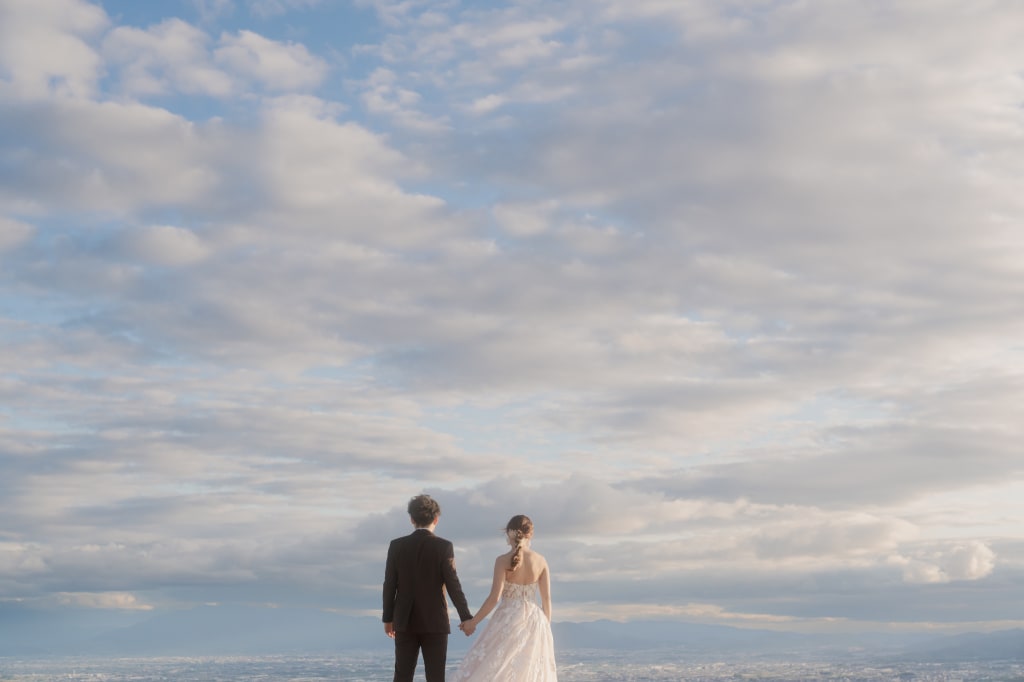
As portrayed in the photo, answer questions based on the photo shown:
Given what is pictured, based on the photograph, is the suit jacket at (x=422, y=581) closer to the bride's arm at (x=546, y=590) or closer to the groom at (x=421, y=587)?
the groom at (x=421, y=587)

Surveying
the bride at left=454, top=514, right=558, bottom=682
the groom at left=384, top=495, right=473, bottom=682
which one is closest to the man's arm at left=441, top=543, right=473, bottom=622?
the groom at left=384, top=495, right=473, bottom=682

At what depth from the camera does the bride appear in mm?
20672

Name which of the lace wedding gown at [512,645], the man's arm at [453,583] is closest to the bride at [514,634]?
the lace wedding gown at [512,645]

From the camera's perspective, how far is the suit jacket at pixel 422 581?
62.6ft

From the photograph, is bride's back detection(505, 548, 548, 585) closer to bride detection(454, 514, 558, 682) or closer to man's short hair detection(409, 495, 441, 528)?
bride detection(454, 514, 558, 682)

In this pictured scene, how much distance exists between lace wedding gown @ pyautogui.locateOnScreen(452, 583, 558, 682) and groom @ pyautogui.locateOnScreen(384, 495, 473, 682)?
5.78ft

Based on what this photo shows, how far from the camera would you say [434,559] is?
19109 millimetres

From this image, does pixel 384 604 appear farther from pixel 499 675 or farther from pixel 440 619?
pixel 499 675

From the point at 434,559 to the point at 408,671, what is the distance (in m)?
1.98

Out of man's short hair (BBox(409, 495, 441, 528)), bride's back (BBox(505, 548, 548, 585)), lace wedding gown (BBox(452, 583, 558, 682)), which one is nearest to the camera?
man's short hair (BBox(409, 495, 441, 528))

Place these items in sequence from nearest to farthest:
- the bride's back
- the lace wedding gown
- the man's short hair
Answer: the man's short hair → the bride's back → the lace wedding gown

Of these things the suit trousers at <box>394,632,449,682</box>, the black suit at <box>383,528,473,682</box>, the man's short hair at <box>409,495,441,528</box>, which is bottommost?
the suit trousers at <box>394,632,449,682</box>

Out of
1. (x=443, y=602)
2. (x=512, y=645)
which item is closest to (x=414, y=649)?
(x=443, y=602)

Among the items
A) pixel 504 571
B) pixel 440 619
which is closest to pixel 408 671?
pixel 440 619
